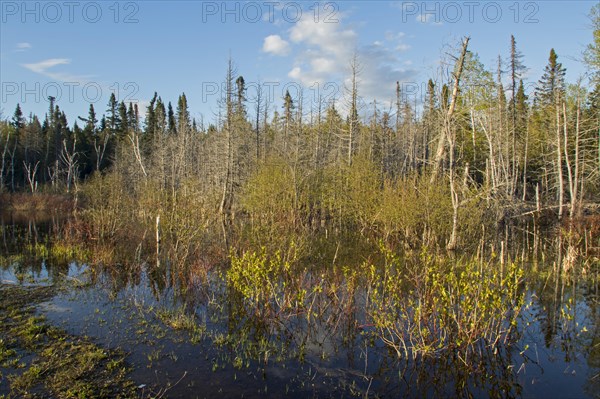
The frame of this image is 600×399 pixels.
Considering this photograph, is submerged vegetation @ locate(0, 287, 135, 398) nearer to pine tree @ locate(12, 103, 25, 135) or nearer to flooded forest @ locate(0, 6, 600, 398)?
flooded forest @ locate(0, 6, 600, 398)

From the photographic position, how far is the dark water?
236 inches

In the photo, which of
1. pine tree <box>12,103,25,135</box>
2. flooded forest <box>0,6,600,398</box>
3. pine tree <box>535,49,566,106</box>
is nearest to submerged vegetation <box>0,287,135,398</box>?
flooded forest <box>0,6,600,398</box>

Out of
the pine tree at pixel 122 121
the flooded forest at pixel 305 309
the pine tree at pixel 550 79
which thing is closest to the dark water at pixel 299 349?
the flooded forest at pixel 305 309

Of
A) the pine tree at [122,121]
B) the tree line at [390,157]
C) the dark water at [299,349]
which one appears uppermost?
the pine tree at [122,121]

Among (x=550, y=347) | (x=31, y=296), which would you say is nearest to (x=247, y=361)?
(x=550, y=347)

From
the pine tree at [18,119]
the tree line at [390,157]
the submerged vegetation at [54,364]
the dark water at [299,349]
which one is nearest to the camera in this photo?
the submerged vegetation at [54,364]

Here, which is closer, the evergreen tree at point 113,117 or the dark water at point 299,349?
the dark water at point 299,349

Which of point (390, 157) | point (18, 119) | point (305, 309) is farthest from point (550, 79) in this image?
point (18, 119)

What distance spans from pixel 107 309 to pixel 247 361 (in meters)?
4.26

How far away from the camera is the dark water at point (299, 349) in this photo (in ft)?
19.7

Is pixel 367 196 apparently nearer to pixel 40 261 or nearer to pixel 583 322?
pixel 583 322

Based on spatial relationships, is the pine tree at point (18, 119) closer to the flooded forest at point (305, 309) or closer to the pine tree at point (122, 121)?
the pine tree at point (122, 121)

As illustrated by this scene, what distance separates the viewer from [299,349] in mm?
7145

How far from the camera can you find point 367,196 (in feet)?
60.6
